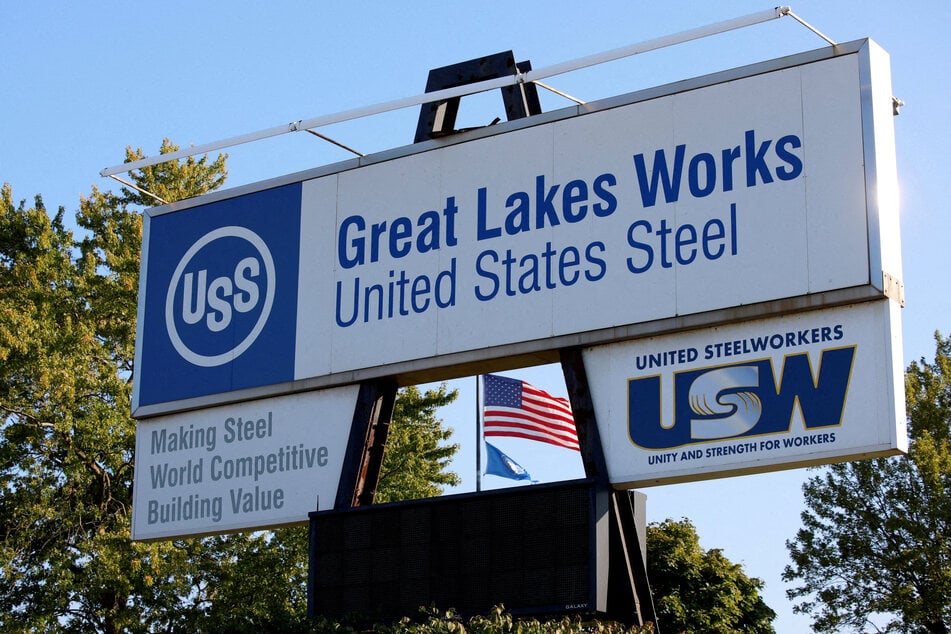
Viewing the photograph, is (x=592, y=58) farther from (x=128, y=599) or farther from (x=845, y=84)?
(x=128, y=599)

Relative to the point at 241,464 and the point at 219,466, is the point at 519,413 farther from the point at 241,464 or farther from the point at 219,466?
A: the point at 219,466

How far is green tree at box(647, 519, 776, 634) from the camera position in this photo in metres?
35.8

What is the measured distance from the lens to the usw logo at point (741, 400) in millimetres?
15000

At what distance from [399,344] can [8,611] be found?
Result: 50.8ft

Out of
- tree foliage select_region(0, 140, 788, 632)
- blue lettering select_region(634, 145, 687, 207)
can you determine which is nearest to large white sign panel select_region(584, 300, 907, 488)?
blue lettering select_region(634, 145, 687, 207)

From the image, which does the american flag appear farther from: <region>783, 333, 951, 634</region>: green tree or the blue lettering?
<region>783, 333, 951, 634</region>: green tree

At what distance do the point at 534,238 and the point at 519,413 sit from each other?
116 inches

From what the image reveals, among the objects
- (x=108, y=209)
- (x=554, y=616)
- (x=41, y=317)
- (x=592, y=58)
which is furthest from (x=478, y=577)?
(x=108, y=209)

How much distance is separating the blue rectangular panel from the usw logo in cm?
483

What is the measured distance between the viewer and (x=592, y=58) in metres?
17.2

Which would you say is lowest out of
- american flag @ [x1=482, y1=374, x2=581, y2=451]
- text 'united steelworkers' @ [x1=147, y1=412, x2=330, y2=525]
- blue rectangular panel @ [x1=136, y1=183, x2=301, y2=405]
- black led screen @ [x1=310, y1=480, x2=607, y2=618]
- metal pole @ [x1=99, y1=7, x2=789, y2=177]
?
black led screen @ [x1=310, y1=480, x2=607, y2=618]

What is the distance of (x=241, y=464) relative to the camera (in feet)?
61.1

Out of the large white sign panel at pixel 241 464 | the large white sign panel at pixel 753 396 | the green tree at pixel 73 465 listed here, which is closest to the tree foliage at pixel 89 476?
the green tree at pixel 73 465

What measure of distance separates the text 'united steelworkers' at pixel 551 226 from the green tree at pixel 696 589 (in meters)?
19.2
